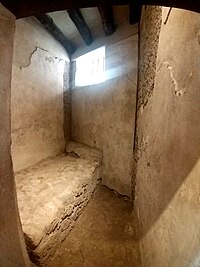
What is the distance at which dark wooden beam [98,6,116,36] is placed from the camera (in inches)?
107

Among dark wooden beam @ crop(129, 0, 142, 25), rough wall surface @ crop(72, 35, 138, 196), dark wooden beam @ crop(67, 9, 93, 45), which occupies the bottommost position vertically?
rough wall surface @ crop(72, 35, 138, 196)

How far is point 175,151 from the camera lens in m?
1.21

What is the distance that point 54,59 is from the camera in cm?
368

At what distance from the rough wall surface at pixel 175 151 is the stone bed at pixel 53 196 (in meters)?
0.92

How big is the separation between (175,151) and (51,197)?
5.14ft

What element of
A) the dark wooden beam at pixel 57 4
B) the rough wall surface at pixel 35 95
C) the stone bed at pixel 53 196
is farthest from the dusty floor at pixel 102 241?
the dark wooden beam at pixel 57 4

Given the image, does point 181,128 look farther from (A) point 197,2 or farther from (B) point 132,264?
(B) point 132,264

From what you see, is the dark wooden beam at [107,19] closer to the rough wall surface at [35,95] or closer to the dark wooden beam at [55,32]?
the dark wooden beam at [55,32]

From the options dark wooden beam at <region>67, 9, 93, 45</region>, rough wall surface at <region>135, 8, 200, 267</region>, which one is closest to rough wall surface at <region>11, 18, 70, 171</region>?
dark wooden beam at <region>67, 9, 93, 45</region>

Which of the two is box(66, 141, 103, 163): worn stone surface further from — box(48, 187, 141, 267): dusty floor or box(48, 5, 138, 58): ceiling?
box(48, 5, 138, 58): ceiling

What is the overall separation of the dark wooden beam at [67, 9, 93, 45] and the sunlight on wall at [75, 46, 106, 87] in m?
0.26

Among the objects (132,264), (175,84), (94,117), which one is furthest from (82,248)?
(94,117)

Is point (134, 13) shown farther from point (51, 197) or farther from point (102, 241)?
point (102, 241)

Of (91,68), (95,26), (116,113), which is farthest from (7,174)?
(91,68)
